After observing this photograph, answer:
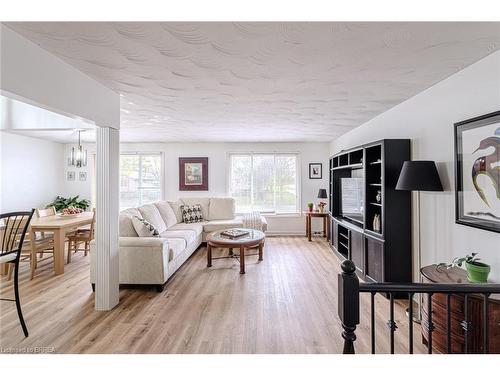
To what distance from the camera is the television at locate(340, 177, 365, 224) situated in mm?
3928

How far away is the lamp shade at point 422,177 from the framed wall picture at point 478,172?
167mm

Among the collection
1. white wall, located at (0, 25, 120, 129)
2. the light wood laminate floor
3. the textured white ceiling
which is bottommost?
the light wood laminate floor

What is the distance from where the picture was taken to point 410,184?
95.4 inches

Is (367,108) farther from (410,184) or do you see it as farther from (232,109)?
(232,109)

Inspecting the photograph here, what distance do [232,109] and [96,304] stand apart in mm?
2796

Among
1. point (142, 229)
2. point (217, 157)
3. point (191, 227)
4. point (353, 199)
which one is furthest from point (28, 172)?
point (353, 199)

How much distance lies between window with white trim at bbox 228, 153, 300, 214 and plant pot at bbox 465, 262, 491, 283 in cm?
456

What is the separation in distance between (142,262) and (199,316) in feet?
3.60

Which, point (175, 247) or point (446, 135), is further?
point (175, 247)

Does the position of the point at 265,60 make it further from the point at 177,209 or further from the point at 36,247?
the point at 177,209

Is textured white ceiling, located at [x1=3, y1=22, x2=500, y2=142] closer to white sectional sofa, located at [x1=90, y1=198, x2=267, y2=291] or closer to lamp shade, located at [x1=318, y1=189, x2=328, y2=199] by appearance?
white sectional sofa, located at [x1=90, y1=198, x2=267, y2=291]

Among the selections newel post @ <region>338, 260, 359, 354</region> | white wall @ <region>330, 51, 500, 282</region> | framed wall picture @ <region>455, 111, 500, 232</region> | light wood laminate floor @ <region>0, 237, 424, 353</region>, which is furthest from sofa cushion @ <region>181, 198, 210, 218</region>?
newel post @ <region>338, 260, 359, 354</region>

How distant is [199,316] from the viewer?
8.47 ft

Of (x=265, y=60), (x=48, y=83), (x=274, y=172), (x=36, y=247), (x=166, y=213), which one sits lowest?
(x=36, y=247)
